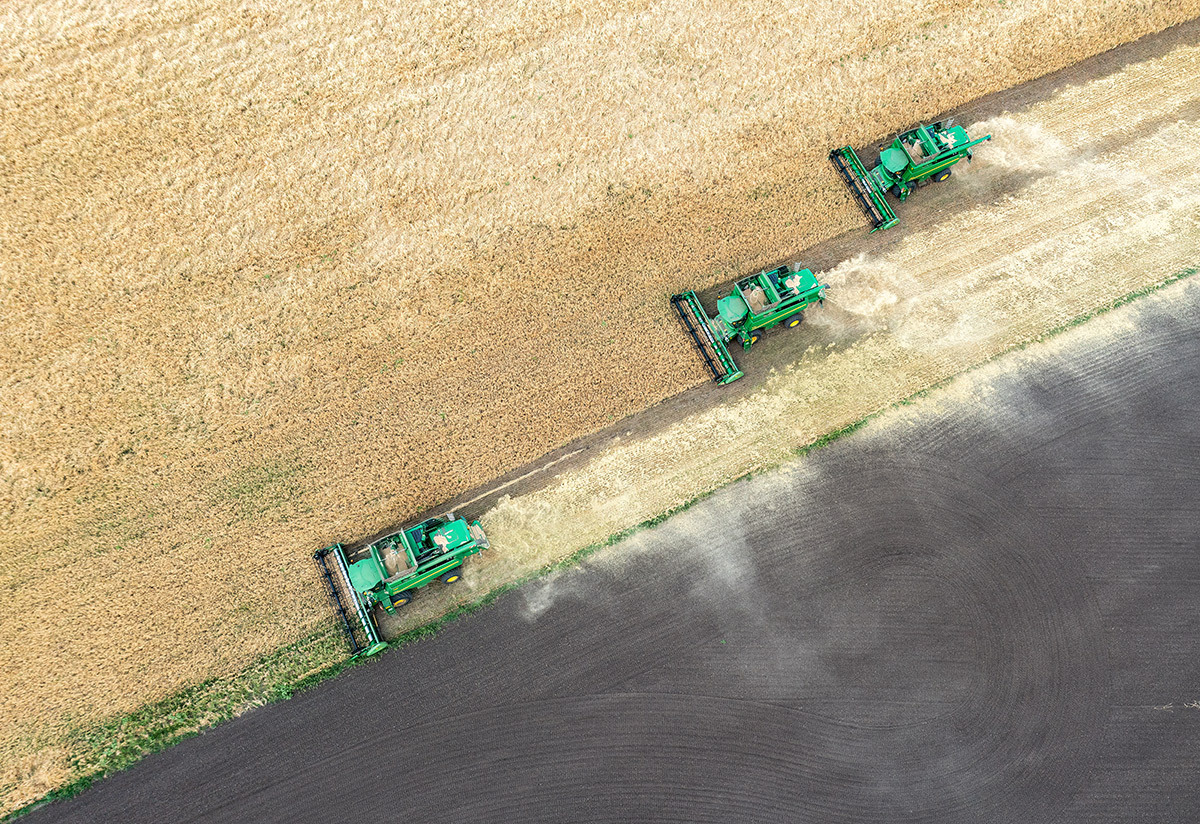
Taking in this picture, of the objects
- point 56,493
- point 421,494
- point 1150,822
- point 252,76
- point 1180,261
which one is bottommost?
point 1150,822

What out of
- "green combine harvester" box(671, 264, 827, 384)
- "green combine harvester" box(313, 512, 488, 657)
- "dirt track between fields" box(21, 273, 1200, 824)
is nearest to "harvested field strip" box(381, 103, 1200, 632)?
"green combine harvester" box(313, 512, 488, 657)

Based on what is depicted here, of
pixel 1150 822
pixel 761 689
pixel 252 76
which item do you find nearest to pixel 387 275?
pixel 252 76

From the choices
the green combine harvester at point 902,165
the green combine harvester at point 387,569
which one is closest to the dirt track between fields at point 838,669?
the green combine harvester at point 387,569

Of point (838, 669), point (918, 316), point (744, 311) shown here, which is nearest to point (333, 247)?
point (744, 311)

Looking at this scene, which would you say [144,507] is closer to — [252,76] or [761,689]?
Result: [252,76]

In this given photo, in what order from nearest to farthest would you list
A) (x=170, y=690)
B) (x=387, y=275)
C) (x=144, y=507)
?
(x=170, y=690), (x=144, y=507), (x=387, y=275)

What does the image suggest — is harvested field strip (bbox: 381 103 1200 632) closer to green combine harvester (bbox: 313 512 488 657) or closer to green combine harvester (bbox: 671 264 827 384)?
green combine harvester (bbox: 313 512 488 657)
